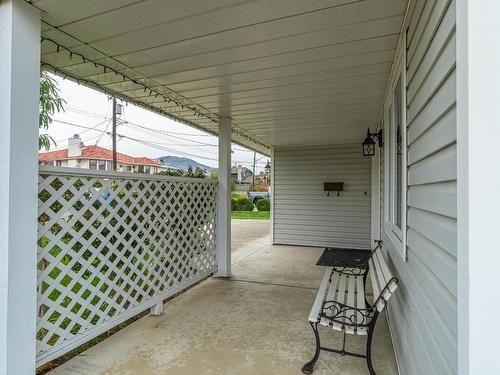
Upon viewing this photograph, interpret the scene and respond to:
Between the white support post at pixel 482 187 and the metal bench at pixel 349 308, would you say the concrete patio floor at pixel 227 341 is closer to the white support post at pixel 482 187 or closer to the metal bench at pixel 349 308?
the metal bench at pixel 349 308

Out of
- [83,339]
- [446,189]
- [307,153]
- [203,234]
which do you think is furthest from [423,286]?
[307,153]

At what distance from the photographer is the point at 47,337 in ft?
6.72

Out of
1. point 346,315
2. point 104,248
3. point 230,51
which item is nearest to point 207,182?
point 104,248

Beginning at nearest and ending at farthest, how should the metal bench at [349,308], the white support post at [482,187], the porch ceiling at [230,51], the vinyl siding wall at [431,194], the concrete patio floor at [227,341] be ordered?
the white support post at [482,187] < the vinyl siding wall at [431,194] < the porch ceiling at [230,51] < the metal bench at [349,308] < the concrete patio floor at [227,341]

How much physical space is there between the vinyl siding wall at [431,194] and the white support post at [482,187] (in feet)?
0.98

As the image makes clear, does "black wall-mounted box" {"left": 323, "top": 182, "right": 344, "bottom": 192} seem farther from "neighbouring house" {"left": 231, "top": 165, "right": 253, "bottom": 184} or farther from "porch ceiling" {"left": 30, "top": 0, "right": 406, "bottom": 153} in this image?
"neighbouring house" {"left": 231, "top": 165, "right": 253, "bottom": 184}

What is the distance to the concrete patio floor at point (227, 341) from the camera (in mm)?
2219

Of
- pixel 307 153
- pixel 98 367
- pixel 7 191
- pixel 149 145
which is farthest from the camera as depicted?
pixel 149 145

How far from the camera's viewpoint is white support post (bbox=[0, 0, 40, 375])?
5.46ft

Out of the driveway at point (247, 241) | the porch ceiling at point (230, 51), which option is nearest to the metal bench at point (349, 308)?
the porch ceiling at point (230, 51)

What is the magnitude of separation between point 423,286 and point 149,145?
1819 centimetres

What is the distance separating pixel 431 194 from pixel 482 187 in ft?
2.13

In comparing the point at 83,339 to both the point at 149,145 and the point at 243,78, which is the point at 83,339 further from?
the point at 149,145

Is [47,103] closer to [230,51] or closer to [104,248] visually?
[104,248]
